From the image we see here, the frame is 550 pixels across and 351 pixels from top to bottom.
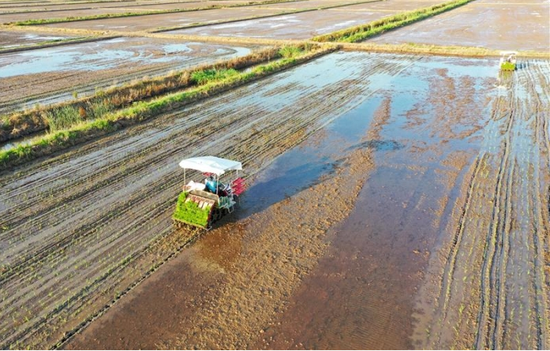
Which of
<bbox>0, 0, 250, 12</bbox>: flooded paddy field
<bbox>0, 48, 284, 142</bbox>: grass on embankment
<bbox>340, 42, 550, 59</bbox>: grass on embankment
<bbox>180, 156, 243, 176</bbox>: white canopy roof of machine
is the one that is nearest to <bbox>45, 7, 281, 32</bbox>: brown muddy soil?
<bbox>0, 0, 250, 12</bbox>: flooded paddy field

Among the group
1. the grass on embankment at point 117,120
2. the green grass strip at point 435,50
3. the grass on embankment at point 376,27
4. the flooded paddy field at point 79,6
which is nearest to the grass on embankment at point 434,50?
the green grass strip at point 435,50

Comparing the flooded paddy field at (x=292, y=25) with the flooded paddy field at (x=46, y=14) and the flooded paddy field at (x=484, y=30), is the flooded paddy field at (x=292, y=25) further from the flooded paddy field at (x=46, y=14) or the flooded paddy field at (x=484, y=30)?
the flooded paddy field at (x=46, y=14)

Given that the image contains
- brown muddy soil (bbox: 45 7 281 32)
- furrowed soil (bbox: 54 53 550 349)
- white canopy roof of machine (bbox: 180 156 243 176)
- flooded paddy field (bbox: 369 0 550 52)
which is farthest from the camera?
brown muddy soil (bbox: 45 7 281 32)

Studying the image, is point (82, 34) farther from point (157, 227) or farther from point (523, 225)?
point (523, 225)

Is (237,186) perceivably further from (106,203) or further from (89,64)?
(89,64)

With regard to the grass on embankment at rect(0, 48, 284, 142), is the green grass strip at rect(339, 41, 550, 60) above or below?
below

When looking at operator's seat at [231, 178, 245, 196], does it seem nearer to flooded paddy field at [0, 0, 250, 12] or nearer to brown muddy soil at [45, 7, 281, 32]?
brown muddy soil at [45, 7, 281, 32]

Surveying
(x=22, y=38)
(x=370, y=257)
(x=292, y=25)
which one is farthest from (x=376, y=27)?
(x=370, y=257)
